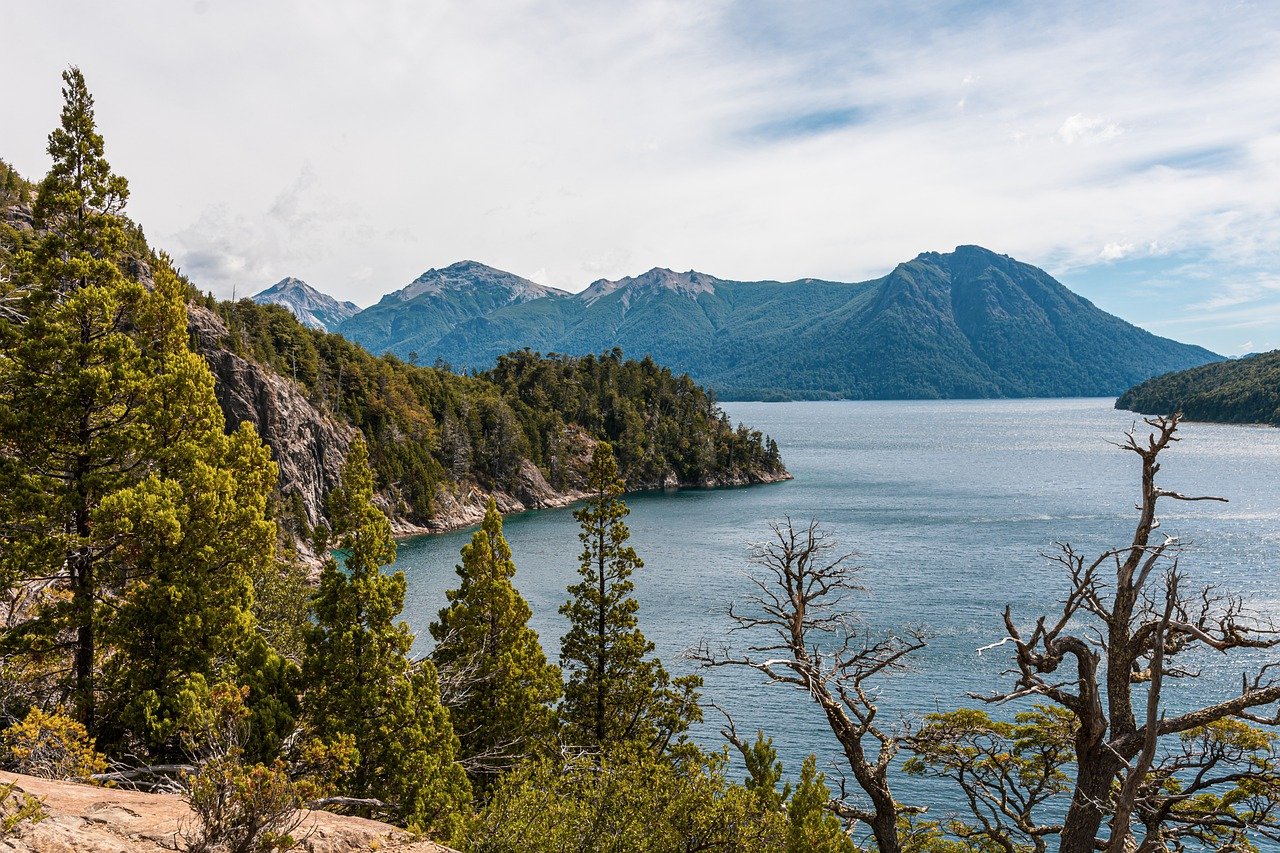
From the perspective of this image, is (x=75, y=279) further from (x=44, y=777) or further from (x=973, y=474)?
(x=973, y=474)

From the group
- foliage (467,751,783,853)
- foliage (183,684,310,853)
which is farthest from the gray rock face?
foliage (183,684,310,853)

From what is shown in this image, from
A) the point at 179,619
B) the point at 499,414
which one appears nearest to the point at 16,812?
the point at 179,619

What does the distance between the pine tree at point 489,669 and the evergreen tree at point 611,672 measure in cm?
272

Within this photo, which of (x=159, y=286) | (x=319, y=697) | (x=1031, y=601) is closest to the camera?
(x=159, y=286)

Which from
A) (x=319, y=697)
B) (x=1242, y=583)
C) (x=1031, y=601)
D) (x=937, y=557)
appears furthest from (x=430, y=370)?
(x=319, y=697)

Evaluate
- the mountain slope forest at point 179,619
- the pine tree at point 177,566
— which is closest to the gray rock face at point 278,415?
the mountain slope forest at point 179,619

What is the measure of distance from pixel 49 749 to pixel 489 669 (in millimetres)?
14185

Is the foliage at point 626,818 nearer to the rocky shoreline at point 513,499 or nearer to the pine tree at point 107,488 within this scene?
the pine tree at point 107,488

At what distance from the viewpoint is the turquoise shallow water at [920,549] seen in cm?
4659

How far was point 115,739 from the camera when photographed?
18.1 metres

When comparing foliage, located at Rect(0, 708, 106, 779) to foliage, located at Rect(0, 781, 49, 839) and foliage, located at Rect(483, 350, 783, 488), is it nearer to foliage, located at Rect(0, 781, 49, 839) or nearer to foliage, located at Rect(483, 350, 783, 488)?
foliage, located at Rect(0, 781, 49, 839)

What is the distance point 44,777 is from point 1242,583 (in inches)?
2975

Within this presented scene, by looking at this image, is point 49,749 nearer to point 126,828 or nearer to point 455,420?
point 126,828

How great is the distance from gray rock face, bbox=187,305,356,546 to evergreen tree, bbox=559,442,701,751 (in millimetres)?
61559
